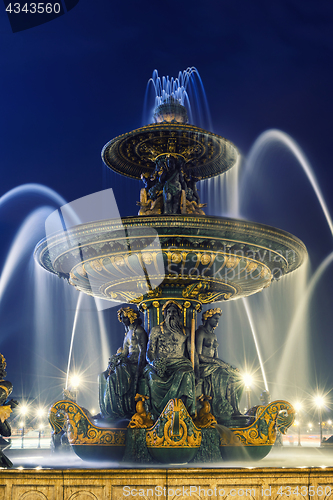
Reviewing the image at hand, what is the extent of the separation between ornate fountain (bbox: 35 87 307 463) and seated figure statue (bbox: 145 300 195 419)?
0.02 meters

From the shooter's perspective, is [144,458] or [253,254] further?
[253,254]

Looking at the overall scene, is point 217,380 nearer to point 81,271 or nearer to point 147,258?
point 147,258

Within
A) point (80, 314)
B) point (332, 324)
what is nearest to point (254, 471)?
point (332, 324)

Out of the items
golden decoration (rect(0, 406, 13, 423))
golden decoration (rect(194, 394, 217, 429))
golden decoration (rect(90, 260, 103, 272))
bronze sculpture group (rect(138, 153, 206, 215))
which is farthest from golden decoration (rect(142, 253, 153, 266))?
golden decoration (rect(0, 406, 13, 423))

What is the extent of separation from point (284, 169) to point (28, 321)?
997 cm

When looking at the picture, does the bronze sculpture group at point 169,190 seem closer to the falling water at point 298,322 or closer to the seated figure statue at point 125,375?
the seated figure statue at point 125,375

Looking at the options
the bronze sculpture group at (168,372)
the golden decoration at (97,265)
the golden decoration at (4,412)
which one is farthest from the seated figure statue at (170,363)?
the golden decoration at (4,412)

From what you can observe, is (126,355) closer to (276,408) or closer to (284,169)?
(276,408)

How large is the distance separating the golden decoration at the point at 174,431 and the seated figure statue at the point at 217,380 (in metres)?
1.42

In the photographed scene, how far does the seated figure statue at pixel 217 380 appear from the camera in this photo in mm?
8516

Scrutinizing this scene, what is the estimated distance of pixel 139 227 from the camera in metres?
7.50

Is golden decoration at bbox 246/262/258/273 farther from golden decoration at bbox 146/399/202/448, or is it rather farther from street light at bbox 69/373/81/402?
street light at bbox 69/373/81/402

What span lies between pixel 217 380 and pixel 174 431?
5.83 feet

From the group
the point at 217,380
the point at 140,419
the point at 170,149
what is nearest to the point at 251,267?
the point at 217,380
